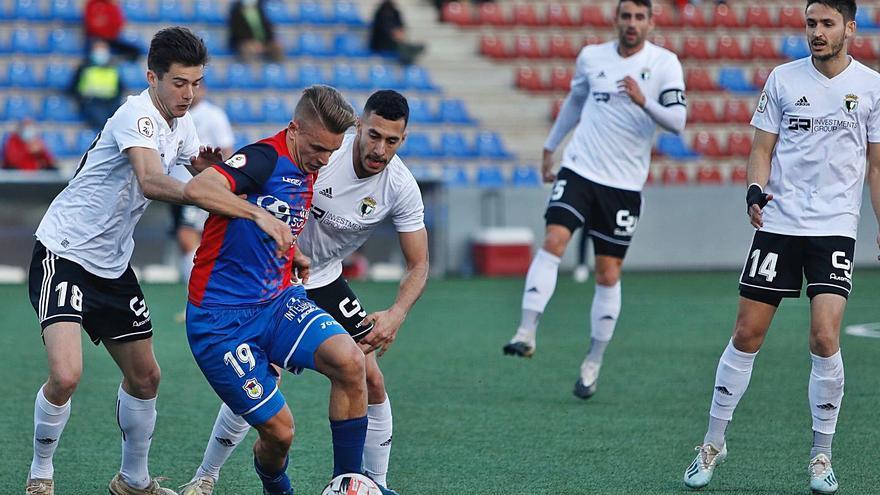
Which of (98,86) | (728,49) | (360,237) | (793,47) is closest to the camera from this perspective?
(360,237)

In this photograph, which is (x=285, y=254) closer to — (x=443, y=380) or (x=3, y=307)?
(x=443, y=380)

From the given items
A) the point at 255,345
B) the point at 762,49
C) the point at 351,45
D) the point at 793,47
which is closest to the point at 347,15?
the point at 351,45

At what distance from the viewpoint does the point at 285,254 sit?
4973mm

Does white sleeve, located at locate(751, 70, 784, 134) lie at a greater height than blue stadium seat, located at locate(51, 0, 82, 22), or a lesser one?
greater

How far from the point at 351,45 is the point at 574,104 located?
1253cm

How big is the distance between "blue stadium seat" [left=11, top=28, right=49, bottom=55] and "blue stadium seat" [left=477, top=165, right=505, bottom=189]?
658 cm

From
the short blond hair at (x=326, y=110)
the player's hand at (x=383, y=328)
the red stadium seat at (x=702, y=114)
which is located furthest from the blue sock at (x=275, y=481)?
the red stadium seat at (x=702, y=114)

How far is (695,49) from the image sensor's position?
22.6 m

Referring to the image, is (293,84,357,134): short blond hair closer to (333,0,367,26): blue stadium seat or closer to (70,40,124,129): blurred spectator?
(70,40,124,129): blurred spectator

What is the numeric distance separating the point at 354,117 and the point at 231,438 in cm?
153

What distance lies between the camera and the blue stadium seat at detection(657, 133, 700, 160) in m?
21.0

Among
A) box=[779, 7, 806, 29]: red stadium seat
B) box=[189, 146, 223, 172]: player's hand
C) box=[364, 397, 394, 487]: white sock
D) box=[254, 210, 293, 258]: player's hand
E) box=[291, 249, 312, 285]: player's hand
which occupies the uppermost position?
box=[189, 146, 223, 172]: player's hand

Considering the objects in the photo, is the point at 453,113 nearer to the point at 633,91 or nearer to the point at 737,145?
the point at 737,145

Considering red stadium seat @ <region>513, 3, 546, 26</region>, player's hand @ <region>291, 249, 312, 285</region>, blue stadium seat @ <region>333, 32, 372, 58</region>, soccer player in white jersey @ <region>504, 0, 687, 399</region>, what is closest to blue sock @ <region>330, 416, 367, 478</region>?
player's hand @ <region>291, 249, 312, 285</region>
